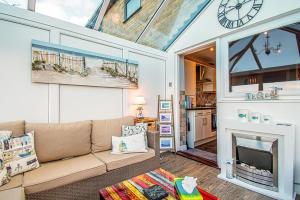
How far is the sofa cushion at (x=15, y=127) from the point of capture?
1796mm

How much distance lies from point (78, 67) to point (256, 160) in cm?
300

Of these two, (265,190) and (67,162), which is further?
(265,190)

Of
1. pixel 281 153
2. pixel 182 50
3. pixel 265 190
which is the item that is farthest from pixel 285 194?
pixel 182 50

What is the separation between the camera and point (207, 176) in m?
2.51

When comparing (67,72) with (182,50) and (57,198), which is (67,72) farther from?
(182,50)

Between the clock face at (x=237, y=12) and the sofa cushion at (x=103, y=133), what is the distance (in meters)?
2.56

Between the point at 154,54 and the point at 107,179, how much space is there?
276 cm

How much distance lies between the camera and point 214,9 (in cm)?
296

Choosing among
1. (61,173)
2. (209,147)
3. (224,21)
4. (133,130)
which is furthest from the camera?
(209,147)

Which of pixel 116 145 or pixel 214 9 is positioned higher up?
pixel 214 9

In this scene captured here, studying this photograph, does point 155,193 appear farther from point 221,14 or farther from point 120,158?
point 221,14

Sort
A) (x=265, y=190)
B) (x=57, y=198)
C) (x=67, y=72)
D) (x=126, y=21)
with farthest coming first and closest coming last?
(x=126, y=21), (x=67, y=72), (x=265, y=190), (x=57, y=198)

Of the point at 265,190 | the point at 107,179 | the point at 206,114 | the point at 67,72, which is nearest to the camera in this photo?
the point at 107,179

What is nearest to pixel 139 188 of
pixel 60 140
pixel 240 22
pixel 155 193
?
pixel 155 193
